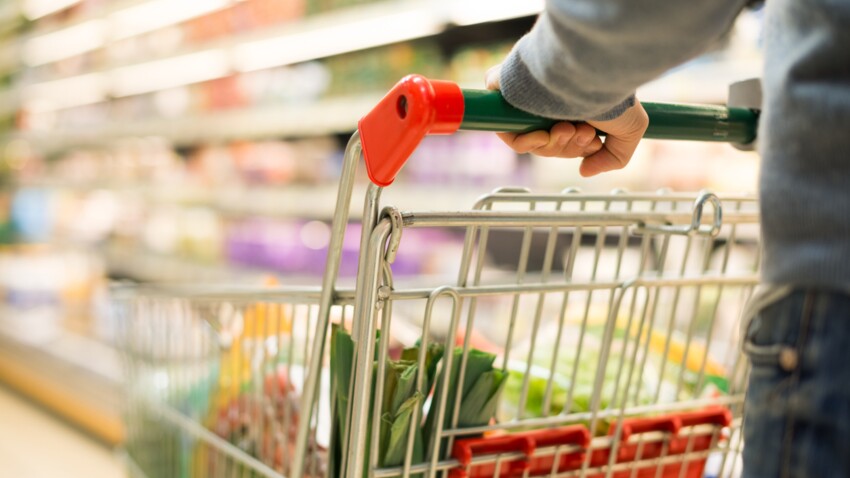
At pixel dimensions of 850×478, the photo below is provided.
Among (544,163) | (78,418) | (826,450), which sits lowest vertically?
(78,418)

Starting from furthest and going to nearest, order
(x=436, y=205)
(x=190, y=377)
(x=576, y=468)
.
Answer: (x=436, y=205)
(x=190, y=377)
(x=576, y=468)

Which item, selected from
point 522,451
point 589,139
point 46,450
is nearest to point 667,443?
point 522,451

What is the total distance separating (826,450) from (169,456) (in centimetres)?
120

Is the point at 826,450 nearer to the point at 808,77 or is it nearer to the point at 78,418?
the point at 808,77

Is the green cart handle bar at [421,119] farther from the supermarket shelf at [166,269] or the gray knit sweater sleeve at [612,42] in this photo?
the supermarket shelf at [166,269]

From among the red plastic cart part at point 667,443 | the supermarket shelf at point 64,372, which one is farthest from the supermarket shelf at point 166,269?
the red plastic cart part at point 667,443

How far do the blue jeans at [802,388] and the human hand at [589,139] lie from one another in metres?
0.27

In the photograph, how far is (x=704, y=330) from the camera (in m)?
2.11

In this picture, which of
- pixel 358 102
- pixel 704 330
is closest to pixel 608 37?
pixel 704 330

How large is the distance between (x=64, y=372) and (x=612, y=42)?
10.8ft

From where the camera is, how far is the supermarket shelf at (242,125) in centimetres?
320

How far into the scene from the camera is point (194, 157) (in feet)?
15.0

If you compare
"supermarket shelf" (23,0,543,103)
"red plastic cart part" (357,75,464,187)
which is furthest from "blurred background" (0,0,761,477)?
"red plastic cart part" (357,75,464,187)

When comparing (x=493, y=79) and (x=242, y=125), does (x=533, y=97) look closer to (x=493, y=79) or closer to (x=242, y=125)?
(x=493, y=79)
